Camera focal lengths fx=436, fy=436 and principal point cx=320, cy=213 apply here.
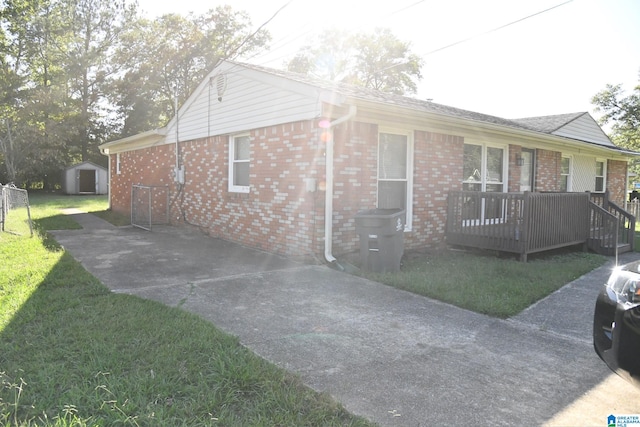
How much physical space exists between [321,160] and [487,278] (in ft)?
10.3

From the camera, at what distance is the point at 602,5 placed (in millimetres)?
7148

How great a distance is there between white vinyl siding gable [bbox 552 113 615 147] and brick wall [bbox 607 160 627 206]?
3.13ft

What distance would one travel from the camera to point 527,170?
11.6 metres

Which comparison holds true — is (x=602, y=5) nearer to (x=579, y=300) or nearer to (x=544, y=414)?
(x=579, y=300)

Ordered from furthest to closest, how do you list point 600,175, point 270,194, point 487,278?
point 600,175
point 270,194
point 487,278

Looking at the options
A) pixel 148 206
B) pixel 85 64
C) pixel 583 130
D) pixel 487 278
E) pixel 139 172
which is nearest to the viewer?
pixel 487 278

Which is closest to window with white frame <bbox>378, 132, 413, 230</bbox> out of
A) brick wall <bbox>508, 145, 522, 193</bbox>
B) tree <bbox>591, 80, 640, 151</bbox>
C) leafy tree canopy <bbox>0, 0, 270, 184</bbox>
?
brick wall <bbox>508, 145, 522, 193</bbox>

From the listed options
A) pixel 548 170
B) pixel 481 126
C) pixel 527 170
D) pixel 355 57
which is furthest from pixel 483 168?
pixel 355 57

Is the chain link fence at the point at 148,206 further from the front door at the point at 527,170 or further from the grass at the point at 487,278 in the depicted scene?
the front door at the point at 527,170

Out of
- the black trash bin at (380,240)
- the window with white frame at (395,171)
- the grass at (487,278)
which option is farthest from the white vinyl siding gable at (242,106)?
the grass at (487,278)

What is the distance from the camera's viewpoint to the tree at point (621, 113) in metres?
33.0

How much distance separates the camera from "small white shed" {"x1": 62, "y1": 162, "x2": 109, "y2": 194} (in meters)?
31.1

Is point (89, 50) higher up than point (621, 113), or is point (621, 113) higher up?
point (89, 50)

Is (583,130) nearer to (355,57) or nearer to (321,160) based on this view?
(321,160)
